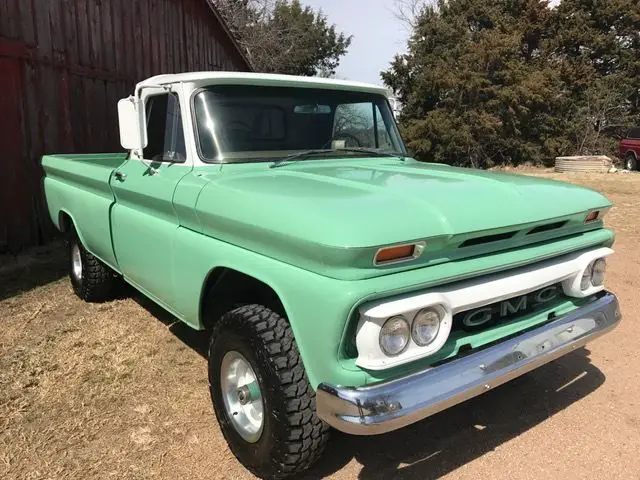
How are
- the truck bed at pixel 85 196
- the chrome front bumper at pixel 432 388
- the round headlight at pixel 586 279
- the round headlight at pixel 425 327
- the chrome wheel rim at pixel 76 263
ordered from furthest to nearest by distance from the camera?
the chrome wheel rim at pixel 76 263, the truck bed at pixel 85 196, the round headlight at pixel 586 279, the round headlight at pixel 425 327, the chrome front bumper at pixel 432 388

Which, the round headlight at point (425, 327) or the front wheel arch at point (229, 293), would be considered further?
the front wheel arch at point (229, 293)

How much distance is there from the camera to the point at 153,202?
3363 mm

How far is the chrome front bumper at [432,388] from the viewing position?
2012 mm

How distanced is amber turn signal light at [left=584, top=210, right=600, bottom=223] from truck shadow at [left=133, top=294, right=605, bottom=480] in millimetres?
1100

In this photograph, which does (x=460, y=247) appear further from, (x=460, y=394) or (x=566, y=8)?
(x=566, y=8)

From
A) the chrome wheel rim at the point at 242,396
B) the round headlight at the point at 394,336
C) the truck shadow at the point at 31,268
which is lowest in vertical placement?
the truck shadow at the point at 31,268

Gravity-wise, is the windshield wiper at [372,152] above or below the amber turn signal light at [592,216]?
above

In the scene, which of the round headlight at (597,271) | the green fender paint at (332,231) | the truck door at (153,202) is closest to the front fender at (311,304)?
the green fender paint at (332,231)

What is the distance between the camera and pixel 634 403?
3.21 meters

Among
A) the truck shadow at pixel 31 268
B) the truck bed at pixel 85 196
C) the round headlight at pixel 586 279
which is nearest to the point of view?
the round headlight at pixel 586 279

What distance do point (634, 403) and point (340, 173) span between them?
7.21 ft

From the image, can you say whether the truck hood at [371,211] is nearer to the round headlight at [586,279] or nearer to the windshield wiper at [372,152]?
the round headlight at [586,279]

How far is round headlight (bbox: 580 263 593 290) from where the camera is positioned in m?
2.87

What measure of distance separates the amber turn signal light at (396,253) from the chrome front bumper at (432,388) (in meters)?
0.46
